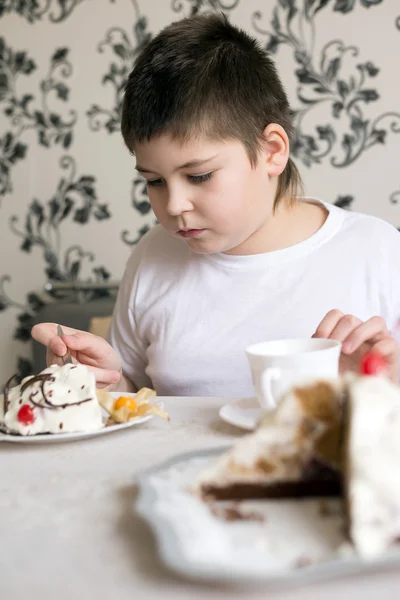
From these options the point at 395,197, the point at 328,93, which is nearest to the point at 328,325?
the point at 395,197

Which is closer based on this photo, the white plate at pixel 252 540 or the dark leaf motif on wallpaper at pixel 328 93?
the white plate at pixel 252 540

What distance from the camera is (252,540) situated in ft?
1.59

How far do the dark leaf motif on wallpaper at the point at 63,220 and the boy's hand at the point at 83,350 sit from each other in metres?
1.61

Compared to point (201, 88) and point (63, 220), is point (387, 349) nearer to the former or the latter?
point (201, 88)

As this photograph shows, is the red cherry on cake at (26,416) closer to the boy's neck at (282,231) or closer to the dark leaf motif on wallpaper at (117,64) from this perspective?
the boy's neck at (282,231)

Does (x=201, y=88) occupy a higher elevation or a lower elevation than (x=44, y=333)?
higher

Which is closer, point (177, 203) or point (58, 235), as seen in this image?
point (177, 203)

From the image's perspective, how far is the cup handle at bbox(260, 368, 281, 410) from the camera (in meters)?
0.78

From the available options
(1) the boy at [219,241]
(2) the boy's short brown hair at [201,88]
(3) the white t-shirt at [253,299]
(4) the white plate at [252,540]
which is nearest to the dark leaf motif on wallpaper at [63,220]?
(1) the boy at [219,241]

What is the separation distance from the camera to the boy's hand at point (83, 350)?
3.41 ft

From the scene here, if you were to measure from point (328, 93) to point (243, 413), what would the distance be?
6.34ft

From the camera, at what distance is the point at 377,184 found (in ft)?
8.31

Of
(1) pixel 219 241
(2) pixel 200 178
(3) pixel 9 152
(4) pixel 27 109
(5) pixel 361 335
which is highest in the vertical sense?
(4) pixel 27 109

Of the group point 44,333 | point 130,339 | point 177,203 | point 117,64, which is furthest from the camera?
point 117,64
